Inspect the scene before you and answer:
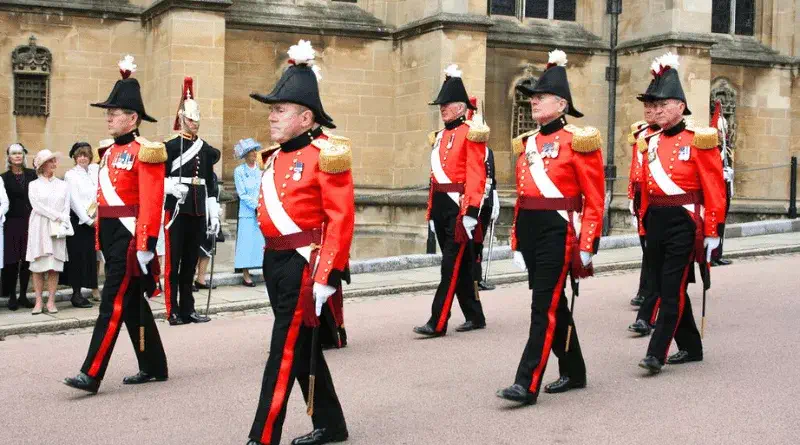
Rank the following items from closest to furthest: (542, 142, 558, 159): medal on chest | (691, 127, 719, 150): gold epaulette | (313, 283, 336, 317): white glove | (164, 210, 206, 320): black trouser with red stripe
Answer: (313, 283, 336, 317): white glove → (542, 142, 558, 159): medal on chest → (691, 127, 719, 150): gold epaulette → (164, 210, 206, 320): black trouser with red stripe

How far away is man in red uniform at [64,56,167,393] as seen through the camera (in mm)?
7438

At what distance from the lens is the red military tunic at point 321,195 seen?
5.70 metres

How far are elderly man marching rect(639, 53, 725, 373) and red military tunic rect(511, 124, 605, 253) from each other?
1.03 metres

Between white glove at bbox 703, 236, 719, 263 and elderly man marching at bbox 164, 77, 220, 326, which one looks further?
elderly man marching at bbox 164, 77, 220, 326

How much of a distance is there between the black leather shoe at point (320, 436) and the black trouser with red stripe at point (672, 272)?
2.67 metres

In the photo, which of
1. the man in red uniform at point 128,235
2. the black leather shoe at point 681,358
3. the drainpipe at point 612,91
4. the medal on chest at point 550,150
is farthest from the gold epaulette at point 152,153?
the drainpipe at point 612,91

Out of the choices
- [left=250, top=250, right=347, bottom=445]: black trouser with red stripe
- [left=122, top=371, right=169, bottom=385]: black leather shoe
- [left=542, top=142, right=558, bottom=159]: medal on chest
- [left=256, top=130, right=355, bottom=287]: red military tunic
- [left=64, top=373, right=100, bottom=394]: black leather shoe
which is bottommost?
[left=122, top=371, right=169, bottom=385]: black leather shoe

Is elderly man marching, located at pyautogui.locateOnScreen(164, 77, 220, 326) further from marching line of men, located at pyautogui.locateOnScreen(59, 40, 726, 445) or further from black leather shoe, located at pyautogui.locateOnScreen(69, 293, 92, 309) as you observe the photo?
marching line of men, located at pyautogui.locateOnScreen(59, 40, 726, 445)

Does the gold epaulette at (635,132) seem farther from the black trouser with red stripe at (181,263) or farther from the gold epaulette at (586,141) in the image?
the black trouser with red stripe at (181,263)

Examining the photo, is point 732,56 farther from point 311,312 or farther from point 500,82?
point 311,312

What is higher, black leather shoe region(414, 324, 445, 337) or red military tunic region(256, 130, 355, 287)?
red military tunic region(256, 130, 355, 287)

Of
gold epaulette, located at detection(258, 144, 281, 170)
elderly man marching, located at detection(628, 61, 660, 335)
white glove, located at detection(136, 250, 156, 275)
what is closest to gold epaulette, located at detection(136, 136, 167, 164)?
white glove, located at detection(136, 250, 156, 275)

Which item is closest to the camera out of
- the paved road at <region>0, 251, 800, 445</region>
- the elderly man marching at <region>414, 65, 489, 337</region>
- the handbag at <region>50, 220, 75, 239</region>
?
the paved road at <region>0, 251, 800, 445</region>

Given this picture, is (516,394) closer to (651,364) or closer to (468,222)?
(651,364)
